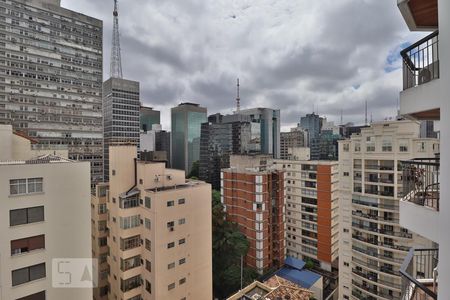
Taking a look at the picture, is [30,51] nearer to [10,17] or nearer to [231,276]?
[10,17]

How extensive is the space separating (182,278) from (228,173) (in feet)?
52.3

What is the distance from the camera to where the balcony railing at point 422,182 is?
425 cm

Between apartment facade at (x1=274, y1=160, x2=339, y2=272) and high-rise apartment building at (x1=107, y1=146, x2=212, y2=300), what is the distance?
1759cm

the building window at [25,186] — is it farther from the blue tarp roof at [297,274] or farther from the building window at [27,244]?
the blue tarp roof at [297,274]

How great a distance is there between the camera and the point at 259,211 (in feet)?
88.2

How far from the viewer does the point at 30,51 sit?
41250 millimetres

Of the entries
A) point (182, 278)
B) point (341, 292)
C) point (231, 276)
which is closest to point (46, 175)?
point (182, 278)

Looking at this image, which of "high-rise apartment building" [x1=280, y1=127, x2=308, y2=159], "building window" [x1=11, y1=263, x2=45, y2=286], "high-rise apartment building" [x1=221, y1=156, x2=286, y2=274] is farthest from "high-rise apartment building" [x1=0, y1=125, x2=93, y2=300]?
"high-rise apartment building" [x1=280, y1=127, x2=308, y2=159]

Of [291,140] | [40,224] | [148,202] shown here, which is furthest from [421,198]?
[291,140]

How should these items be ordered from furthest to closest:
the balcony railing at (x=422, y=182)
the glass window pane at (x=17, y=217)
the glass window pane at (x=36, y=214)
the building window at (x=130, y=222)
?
the building window at (x=130, y=222), the glass window pane at (x=36, y=214), the glass window pane at (x=17, y=217), the balcony railing at (x=422, y=182)

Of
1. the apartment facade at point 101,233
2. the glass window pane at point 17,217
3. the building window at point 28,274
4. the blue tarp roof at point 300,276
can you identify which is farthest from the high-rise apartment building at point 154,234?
the blue tarp roof at point 300,276

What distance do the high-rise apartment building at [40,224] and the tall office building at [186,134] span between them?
240 feet

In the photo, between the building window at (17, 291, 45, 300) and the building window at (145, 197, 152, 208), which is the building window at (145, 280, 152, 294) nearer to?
the building window at (145, 197, 152, 208)

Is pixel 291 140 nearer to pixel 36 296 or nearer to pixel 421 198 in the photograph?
pixel 36 296
